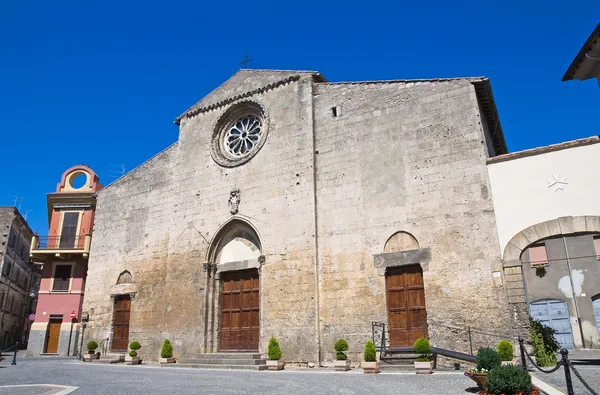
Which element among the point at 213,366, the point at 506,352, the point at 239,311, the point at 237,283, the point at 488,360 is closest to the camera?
the point at 488,360

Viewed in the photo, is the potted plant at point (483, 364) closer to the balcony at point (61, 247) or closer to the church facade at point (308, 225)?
the church facade at point (308, 225)

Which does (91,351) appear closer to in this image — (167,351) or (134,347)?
(134,347)

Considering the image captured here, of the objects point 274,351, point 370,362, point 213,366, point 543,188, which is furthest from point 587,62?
point 213,366

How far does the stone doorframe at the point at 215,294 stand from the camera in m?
16.2

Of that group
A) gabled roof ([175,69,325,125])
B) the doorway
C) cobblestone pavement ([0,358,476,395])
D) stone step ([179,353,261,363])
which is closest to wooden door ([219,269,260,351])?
stone step ([179,353,261,363])

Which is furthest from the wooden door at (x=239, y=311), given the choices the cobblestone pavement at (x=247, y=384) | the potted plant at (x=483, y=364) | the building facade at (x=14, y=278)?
the building facade at (x=14, y=278)

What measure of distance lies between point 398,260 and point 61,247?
19.1 meters

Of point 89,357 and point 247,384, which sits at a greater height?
point 89,357

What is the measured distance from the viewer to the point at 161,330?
1730 cm

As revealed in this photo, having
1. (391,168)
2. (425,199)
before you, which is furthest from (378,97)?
(425,199)

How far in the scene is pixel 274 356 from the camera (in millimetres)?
13570

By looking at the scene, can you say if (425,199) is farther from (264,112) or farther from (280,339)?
(264,112)

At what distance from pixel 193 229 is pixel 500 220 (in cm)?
1068

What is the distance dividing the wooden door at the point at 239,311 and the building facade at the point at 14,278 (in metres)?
21.1
